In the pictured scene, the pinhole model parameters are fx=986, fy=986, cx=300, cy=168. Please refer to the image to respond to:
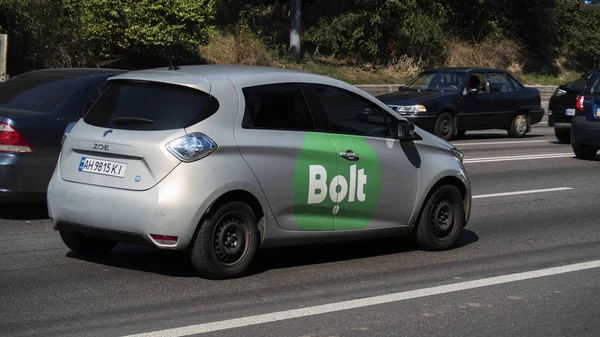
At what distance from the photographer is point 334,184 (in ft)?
26.3

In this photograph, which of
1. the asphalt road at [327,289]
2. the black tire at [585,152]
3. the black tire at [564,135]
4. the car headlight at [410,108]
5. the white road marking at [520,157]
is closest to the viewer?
the asphalt road at [327,289]

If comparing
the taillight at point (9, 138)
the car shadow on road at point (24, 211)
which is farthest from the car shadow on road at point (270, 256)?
the car shadow on road at point (24, 211)

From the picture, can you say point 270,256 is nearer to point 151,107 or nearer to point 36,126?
point 151,107

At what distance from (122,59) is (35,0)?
3585 mm

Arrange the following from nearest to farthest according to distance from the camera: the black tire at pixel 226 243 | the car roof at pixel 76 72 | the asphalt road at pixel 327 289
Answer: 1. the asphalt road at pixel 327 289
2. the black tire at pixel 226 243
3. the car roof at pixel 76 72

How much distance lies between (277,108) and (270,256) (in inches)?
57.0

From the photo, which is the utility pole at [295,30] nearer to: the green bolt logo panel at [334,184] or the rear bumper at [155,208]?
the green bolt logo panel at [334,184]

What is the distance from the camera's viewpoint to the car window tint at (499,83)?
2252 centimetres

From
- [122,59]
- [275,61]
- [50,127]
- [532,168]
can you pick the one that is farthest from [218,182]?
[275,61]

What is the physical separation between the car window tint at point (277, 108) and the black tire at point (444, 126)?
1305cm

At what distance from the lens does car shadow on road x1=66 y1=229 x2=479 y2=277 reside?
26.1 ft

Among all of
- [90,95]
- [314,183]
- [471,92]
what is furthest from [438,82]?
[314,183]

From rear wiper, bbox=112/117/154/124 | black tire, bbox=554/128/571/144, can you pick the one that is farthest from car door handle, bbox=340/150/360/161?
black tire, bbox=554/128/571/144

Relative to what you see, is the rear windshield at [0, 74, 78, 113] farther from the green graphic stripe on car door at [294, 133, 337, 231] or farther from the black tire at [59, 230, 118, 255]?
the green graphic stripe on car door at [294, 133, 337, 231]
